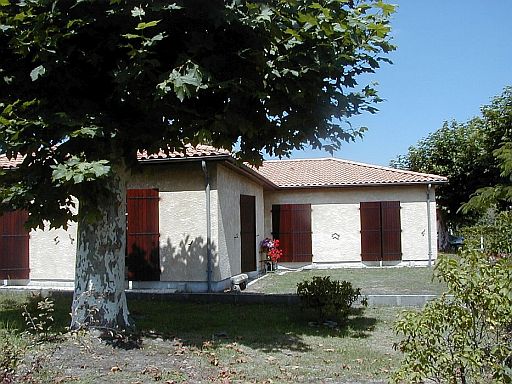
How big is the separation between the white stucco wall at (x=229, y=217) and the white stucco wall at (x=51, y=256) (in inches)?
147

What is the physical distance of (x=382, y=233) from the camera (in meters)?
19.2

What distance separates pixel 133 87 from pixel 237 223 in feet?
26.9

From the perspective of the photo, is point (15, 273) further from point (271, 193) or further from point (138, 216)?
point (271, 193)

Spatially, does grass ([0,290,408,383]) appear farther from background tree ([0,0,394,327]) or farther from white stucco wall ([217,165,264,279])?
white stucco wall ([217,165,264,279])

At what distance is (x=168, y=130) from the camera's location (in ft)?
23.7

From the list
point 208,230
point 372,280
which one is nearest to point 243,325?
point 208,230

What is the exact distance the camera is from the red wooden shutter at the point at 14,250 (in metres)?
13.8

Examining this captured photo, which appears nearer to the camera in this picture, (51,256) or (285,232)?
(51,256)

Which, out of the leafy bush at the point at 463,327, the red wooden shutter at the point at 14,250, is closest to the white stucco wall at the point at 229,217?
the red wooden shutter at the point at 14,250

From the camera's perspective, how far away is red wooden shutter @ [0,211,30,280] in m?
13.8

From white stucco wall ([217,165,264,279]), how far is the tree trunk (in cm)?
504

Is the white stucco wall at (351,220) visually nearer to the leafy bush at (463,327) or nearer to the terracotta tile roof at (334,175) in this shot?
the terracotta tile roof at (334,175)

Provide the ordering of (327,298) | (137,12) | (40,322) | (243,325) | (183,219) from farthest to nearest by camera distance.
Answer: (183,219) → (243,325) → (327,298) → (40,322) → (137,12)

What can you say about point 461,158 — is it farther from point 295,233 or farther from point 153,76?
point 153,76
